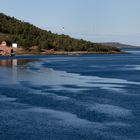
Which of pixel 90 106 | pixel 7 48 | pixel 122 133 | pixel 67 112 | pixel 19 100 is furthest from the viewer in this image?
pixel 7 48

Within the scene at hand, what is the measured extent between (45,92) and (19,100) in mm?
6858

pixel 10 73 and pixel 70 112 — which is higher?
pixel 70 112

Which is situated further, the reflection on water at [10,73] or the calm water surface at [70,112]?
the reflection on water at [10,73]

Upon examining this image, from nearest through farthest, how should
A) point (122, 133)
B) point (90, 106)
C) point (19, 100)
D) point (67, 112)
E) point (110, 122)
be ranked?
point (122, 133)
point (110, 122)
point (67, 112)
point (90, 106)
point (19, 100)

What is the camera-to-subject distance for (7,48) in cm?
19125

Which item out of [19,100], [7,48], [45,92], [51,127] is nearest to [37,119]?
[51,127]

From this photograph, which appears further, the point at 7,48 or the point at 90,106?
the point at 7,48

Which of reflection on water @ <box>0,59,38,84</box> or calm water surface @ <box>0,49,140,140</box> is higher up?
calm water surface @ <box>0,49,140,140</box>

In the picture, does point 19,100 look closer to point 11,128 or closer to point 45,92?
point 45,92

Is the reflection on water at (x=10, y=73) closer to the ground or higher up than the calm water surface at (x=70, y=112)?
closer to the ground

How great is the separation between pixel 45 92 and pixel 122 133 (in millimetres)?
21039

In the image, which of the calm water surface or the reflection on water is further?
the reflection on water

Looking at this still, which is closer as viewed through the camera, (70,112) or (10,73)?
(70,112)

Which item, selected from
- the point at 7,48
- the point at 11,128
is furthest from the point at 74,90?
the point at 7,48
